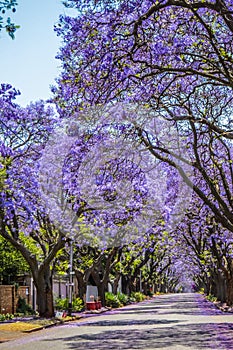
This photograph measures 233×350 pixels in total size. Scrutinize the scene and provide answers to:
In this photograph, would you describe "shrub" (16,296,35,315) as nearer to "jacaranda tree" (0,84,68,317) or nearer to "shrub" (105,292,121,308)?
"jacaranda tree" (0,84,68,317)

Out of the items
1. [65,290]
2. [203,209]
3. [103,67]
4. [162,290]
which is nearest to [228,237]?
[203,209]

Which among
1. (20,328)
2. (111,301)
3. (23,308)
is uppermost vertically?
(111,301)

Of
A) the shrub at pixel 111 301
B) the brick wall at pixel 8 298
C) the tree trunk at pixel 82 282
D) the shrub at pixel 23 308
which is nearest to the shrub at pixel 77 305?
the tree trunk at pixel 82 282

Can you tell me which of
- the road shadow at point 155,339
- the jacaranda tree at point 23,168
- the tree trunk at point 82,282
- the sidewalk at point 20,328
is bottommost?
the road shadow at point 155,339

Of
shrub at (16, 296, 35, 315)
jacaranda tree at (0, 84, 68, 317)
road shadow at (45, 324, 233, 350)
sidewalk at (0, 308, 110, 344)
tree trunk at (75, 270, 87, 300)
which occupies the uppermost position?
jacaranda tree at (0, 84, 68, 317)

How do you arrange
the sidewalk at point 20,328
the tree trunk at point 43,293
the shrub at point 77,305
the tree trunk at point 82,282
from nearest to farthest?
the sidewalk at point 20,328 < the tree trunk at point 43,293 < the shrub at point 77,305 < the tree trunk at point 82,282

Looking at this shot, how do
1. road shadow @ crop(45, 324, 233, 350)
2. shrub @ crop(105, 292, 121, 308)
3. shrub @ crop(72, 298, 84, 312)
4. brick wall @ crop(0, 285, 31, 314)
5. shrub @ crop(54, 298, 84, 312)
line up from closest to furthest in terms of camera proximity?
1. road shadow @ crop(45, 324, 233, 350)
2. brick wall @ crop(0, 285, 31, 314)
3. shrub @ crop(54, 298, 84, 312)
4. shrub @ crop(72, 298, 84, 312)
5. shrub @ crop(105, 292, 121, 308)

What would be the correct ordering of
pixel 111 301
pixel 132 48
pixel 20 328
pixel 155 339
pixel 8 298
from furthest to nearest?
pixel 111 301
pixel 8 298
pixel 20 328
pixel 155 339
pixel 132 48

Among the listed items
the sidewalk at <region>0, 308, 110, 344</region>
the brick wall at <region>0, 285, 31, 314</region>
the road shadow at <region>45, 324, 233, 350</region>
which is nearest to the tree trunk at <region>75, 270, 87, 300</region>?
the brick wall at <region>0, 285, 31, 314</region>

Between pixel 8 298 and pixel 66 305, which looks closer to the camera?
pixel 8 298

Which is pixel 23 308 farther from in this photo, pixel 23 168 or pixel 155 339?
pixel 155 339

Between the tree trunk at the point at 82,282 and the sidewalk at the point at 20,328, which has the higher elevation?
the tree trunk at the point at 82,282

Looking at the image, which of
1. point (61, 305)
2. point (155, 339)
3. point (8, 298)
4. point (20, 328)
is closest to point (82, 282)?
point (61, 305)

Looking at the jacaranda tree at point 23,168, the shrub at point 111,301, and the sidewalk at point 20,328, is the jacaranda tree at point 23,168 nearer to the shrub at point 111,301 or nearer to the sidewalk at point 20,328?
the sidewalk at point 20,328
